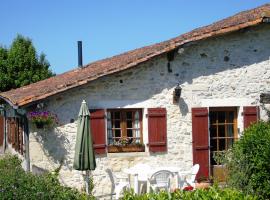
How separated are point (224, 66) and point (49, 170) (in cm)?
506

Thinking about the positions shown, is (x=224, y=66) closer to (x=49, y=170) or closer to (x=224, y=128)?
(x=224, y=128)

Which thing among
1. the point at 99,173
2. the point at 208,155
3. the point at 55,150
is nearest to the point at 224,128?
the point at 208,155

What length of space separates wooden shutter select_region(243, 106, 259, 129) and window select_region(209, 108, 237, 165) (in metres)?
0.29

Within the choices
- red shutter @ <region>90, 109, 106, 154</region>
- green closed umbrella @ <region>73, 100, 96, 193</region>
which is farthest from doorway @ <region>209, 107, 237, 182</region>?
green closed umbrella @ <region>73, 100, 96, 193</region>

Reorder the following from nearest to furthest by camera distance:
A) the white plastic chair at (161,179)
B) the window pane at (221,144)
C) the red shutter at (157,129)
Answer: the white plastic chair at (161,179) → the red shutter at (157,129) → the window pane at (221,144)

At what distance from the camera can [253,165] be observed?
8.16 m

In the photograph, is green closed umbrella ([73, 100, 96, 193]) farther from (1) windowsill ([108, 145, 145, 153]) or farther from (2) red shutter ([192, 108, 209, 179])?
(2) red shutter ([192, 108, 209, 179])

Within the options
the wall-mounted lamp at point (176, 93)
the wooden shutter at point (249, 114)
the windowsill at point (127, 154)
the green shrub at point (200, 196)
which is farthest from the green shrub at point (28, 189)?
the wooden shutter at point (249, 114)

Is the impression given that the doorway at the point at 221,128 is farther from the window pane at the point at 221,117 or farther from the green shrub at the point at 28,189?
the green shrub at the point at 28,189

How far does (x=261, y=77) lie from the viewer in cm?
1183

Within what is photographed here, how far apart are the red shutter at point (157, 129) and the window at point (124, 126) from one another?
328mm

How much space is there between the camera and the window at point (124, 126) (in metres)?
10.9

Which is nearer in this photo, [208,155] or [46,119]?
[46,119]

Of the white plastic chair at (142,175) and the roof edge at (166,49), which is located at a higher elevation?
the roof edge at (166,49)
